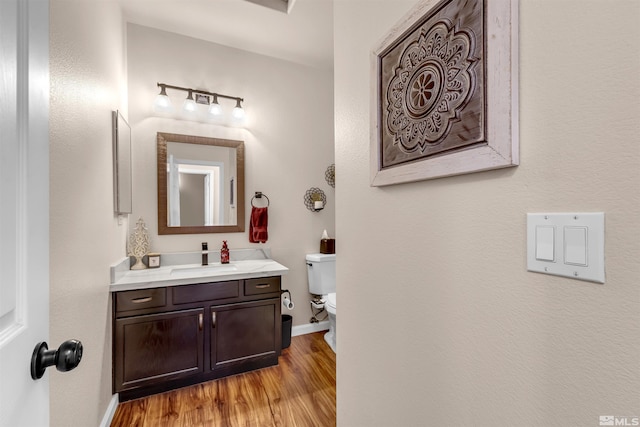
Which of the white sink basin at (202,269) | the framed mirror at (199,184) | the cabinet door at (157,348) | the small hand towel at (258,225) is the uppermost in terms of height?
the framed mirror at (199,184)

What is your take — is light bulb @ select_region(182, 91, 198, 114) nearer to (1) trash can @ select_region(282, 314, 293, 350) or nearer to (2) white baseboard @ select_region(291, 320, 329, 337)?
(1) trash can @ select_region(282, 314, 293, 350)

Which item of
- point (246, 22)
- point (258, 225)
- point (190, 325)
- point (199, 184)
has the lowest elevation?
point (190, 325)

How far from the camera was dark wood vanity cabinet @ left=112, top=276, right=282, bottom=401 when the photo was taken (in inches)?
74.3

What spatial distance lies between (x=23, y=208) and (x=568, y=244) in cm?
102

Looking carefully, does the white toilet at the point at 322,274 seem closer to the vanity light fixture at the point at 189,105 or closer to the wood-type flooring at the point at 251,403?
the wood-type flooring at the point at 251,403

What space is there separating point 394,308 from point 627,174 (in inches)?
27.3

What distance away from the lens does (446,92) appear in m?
0.75

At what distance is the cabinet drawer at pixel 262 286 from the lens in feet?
7.34

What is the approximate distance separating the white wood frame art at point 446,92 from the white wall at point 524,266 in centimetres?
3

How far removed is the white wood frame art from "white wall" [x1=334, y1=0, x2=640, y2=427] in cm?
3

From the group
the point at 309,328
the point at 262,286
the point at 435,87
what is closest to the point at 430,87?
the point at 435,87

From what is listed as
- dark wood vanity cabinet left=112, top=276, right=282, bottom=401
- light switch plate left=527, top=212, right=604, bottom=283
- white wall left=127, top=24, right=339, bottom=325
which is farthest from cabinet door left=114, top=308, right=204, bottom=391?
light switch plate left=527, top=212, right=604, bottom=283

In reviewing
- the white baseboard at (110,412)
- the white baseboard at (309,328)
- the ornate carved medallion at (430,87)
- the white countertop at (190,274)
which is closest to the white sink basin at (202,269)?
the white countertop at (190,274)

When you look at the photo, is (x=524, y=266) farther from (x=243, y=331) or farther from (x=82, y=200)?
(x=243, y=331)
